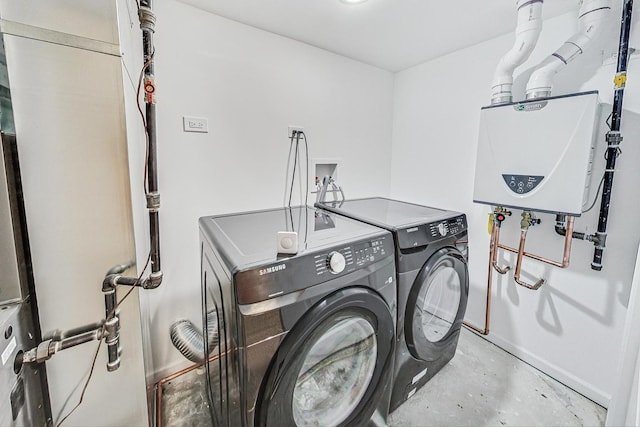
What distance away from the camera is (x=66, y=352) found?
0.84 meters

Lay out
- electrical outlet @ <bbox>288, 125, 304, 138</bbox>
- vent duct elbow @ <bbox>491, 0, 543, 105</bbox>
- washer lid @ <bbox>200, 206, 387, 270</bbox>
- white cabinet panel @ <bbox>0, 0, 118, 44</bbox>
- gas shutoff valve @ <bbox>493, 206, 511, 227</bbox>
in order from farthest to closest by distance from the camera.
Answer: electrical outlet @ <bbox>288, 125, 304, 138</bbox> → gas shutoff valve @ <bbox>493, 206, 511, 227</bbox> → vent duct elbow @ <bbox>491, 0, 543, 105</bbox> → washer lid @ <bbox>200, 206, 387, 270</bbox> → white cabinet panel @ <bbox>0, 0, 118, 44</bbox>

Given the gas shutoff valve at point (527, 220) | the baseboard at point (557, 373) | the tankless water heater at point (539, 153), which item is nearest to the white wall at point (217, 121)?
the tankless water heater at point (539, 153)

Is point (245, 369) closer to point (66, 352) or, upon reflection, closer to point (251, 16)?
point (66, 352)

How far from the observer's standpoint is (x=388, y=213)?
5.46 feet

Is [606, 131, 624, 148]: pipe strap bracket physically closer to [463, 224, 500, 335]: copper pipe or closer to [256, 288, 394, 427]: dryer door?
[463, 224, 500, 335]: copper pipe

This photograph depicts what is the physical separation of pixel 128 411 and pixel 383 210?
1553 mm

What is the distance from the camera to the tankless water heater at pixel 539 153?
4.37 ft

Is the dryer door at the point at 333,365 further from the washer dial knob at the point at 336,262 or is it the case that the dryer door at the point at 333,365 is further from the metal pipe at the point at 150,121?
the metal pipe at the point at 150,121

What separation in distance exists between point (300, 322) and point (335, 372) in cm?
39

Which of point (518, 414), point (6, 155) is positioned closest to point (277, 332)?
point (6, 155)

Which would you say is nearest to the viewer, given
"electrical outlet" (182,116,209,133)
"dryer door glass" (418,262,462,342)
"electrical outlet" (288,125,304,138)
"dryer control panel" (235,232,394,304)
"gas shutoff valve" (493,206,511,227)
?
"dryer control panel" (235,232,394,304)

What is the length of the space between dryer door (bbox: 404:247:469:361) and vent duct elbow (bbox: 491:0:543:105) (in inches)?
40.5

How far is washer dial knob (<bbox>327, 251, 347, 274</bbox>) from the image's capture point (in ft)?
3.16

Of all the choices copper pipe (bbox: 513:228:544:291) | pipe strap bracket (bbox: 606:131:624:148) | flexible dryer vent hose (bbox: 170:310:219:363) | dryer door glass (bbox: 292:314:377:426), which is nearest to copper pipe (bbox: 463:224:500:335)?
copper pipe (bbox: 513:228:544:291)
